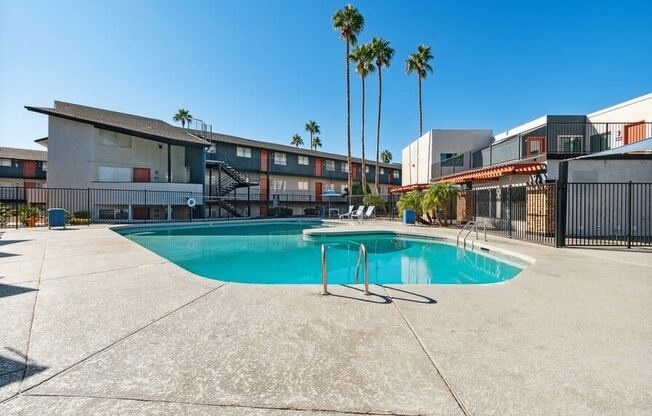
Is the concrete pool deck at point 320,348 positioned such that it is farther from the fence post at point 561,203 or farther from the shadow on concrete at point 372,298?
the fence post at point 561,203

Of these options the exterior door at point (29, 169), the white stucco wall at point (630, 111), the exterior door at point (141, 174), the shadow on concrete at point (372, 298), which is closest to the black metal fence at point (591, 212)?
the white stucco wall at point (630, 111)

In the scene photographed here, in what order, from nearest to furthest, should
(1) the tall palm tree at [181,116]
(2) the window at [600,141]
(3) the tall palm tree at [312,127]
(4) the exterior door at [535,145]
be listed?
(2) the window at [600,141]
(4) the exterior door at [535,145]
(1) the tall palm tree at [181,116]
(3) the tall palm tree at [312,127]

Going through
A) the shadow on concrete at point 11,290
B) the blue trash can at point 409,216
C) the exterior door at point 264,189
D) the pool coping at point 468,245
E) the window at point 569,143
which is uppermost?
the window at point 569,143

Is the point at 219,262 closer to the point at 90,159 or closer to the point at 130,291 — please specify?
the point at 130,291

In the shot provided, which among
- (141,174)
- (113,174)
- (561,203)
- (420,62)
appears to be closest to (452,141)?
(420,62)

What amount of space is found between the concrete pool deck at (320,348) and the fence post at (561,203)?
490cm

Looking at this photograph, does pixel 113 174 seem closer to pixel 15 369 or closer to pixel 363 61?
pixel 15 369

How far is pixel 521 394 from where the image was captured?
2145mm

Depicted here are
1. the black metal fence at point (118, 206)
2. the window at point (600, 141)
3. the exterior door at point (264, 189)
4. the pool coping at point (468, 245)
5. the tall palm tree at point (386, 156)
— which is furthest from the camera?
the tall palm tree at point (386, 156)

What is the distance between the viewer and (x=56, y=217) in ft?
47.1

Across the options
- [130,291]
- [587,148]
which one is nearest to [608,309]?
[130,291]

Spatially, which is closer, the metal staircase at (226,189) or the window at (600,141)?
the window at (600,141)

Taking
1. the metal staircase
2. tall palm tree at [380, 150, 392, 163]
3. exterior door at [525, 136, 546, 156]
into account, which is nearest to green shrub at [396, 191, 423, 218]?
exterior door at [525, 136, 546, 156]

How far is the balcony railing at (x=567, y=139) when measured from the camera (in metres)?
14.2
